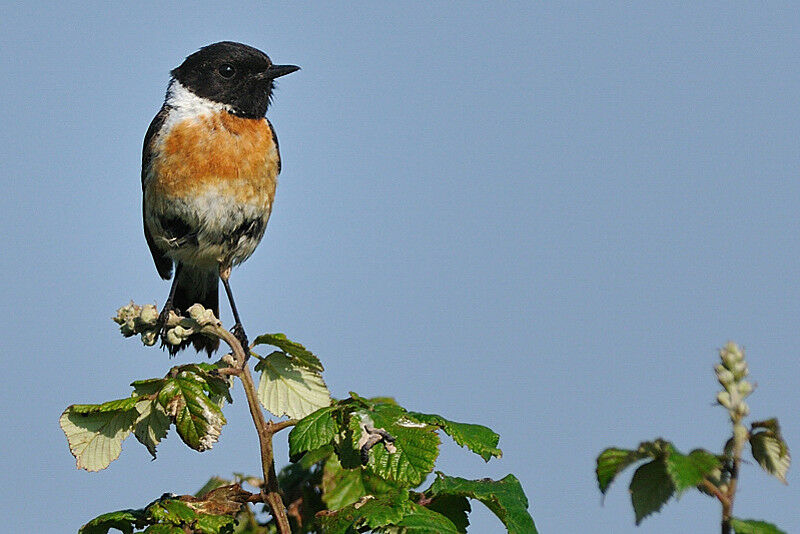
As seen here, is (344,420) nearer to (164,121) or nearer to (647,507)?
(647,507)

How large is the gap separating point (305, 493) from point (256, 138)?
141 inches

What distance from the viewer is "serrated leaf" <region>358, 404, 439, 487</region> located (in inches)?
114

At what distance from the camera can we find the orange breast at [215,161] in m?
6.48

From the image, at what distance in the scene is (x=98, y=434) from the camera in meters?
3.39

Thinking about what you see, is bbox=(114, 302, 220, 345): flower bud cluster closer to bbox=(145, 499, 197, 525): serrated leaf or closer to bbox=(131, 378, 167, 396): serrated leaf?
bbox=(131, 378, 167, 396): serrated leaf

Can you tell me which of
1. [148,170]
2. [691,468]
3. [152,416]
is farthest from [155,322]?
[148,170]

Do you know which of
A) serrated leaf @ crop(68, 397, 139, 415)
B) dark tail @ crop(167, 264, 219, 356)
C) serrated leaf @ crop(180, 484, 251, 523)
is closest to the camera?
serrated leaf @ crop(180, 484, 251, 523)

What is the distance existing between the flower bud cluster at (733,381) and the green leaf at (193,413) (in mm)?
1981

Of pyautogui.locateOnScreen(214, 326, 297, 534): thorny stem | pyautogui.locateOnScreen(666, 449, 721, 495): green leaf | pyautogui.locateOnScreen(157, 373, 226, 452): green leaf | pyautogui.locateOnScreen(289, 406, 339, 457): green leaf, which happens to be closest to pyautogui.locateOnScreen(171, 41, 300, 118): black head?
Answer: pyautogui.locateOnScreen(157, 373, 226, 452): green leaf

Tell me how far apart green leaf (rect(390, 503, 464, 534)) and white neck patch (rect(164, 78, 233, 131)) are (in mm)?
4582

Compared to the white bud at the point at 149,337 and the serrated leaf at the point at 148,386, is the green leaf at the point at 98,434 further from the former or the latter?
the white bud at the point at 149,337

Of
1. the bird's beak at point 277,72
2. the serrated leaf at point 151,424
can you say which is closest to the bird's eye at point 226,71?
the bird's beak at point 277,72

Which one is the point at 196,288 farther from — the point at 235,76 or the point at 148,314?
the point at 148,314

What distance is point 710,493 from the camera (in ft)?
5.22
